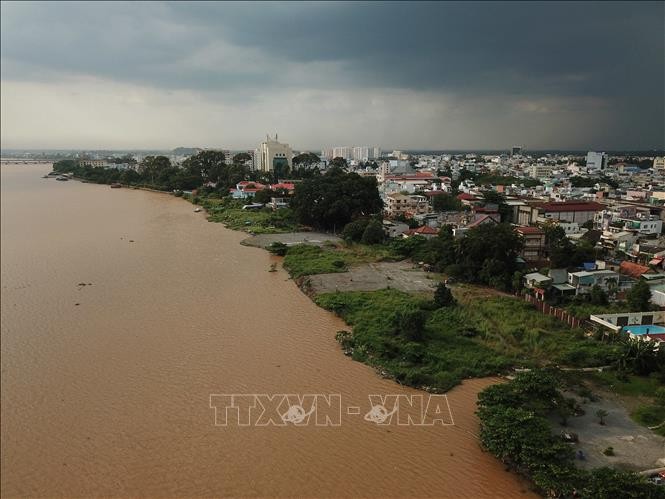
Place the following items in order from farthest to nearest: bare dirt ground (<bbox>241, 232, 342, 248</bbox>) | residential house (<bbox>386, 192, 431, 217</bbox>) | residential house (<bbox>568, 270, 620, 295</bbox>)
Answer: residential house (<bbox>386, 192, 431, 217</bbox>) < bare dirt ground (<bbox>241, 232, 342, 248</bbox>) < residential house (<bbox>568, 270, 620, 295</bbox>)

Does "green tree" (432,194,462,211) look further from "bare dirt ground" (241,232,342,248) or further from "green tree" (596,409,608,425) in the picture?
"green tree" (596,409,608,425)

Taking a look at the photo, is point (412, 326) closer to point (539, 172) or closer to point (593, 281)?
point (593, 281)

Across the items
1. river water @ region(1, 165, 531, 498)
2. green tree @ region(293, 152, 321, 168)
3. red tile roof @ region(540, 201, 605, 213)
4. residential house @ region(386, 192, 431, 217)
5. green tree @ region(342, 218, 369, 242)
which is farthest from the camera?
green tree @ region(293, 152, 321, 168)

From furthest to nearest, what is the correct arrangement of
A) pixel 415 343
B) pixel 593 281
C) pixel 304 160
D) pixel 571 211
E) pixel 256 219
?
pixel 304 160 → pixel 256 219 → pixel 571 211 → pixel 593 281 → pixel 415 343

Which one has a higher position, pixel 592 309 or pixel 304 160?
pixel 304 160

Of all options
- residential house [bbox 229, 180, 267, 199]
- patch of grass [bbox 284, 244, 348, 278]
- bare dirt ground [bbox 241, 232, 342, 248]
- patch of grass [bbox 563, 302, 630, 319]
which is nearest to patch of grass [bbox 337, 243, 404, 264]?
patch of grass [bbox 284, 244, 348, 278]

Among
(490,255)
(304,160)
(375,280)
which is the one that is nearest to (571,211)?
(490,255)

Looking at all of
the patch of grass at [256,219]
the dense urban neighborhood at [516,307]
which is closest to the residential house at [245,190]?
the patch of grass at [256,219]
